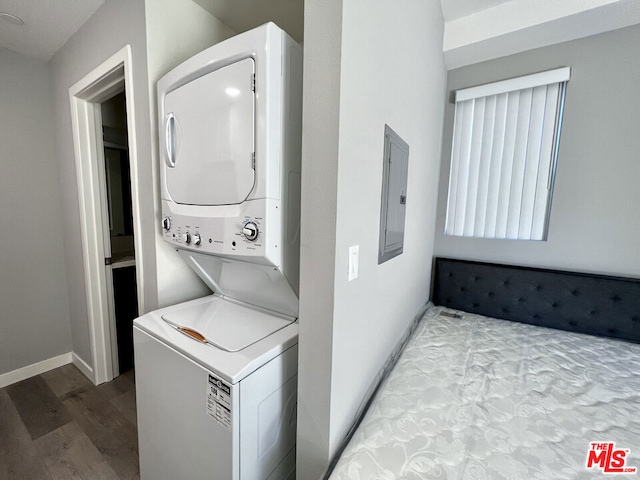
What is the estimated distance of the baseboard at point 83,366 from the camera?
2157mm

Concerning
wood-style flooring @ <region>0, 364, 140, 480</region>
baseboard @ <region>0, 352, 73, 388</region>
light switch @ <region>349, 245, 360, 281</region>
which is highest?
light switch @ <region>349, 245, 360, 281</region>

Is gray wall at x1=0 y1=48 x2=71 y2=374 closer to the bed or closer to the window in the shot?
the bed

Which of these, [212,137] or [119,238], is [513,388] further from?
[119,238]

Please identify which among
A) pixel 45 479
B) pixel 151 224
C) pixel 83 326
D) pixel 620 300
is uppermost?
pixel 151 224

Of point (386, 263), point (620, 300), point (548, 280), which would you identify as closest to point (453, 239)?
point (548, 280)

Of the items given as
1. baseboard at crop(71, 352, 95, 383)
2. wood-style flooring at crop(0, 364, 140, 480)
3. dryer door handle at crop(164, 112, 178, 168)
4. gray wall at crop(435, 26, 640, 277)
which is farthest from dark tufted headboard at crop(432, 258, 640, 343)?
baseboard at crop(71, 352, 95, 383)

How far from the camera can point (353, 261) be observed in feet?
2.98

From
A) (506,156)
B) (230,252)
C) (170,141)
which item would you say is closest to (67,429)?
(230,252)

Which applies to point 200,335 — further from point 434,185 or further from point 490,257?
point 490,257

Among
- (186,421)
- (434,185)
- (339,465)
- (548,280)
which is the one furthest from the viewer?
(434,185)

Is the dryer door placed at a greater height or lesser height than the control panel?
greater

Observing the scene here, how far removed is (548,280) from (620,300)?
0.38 m

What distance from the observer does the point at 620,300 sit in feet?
5.64

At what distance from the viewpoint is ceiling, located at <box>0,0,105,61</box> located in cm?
151
